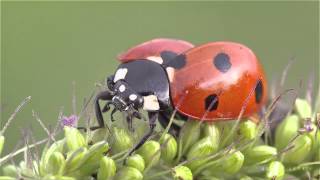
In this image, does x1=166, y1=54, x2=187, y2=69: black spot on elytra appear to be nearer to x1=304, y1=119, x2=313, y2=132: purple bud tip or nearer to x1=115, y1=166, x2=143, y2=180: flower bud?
x1=304, y1=119, x2=313, y2=132: purple bud tip

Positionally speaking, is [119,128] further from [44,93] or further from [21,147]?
[44,93]

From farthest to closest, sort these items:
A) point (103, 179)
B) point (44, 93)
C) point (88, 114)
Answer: point (44, 93)
point (88, 114)
point (103, 179)

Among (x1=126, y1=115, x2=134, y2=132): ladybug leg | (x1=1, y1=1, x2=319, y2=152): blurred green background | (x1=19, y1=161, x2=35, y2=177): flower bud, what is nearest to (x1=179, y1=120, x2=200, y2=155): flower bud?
(x1=126, y1=115, x2=134, y2=132): ladybug leg

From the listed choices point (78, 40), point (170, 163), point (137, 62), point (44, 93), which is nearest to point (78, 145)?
point (170, 163)

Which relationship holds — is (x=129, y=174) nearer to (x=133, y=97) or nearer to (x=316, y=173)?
(x=133, y=97)

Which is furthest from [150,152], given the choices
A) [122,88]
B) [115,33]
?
[115,33]

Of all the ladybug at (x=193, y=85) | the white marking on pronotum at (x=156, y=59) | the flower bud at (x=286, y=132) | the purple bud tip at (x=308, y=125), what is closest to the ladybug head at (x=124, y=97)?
the ladybug at (x=193, y=85)
